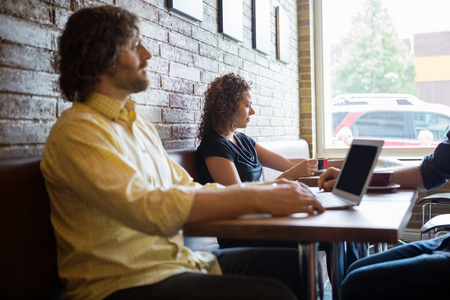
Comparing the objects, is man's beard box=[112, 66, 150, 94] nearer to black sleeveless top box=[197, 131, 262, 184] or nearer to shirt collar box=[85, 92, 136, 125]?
shirt collar box=[85, 92, 136, 125]

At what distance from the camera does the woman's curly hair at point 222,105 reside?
2.64m

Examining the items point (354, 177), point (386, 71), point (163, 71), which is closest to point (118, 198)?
point (354, 177)

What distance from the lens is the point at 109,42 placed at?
1.48 m

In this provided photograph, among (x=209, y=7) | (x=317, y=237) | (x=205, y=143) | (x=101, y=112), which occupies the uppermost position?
(x=209, y=7)

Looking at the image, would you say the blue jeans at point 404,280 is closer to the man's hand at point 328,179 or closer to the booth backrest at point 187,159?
the man's hand at point 328,179

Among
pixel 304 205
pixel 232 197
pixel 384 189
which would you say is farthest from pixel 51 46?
pixel 384 189

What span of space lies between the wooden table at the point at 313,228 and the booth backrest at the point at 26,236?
0.44 m

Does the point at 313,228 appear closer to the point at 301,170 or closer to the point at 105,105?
the point at 105,105

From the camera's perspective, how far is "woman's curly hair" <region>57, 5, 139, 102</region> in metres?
1.47

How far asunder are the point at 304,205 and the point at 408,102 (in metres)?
4.38

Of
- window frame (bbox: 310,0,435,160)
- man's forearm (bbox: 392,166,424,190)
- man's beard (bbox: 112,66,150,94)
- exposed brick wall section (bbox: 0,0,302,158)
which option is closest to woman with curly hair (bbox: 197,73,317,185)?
exposed brick wall section (bbox: 0,0,302,158)


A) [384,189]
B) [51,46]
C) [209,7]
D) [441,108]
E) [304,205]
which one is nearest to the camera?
[304,205]

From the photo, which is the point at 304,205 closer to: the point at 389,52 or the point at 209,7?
the point at 209,7

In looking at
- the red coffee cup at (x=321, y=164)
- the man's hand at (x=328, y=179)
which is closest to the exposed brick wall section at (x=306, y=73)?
the red coffee cup at (x=321, y=164)
